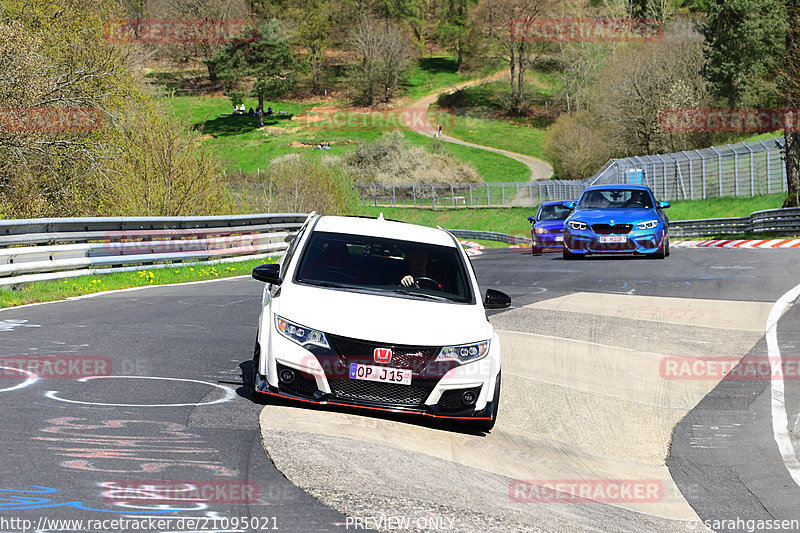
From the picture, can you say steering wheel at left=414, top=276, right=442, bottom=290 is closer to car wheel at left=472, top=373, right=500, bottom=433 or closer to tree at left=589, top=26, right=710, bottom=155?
car wheel at left=472, top=373, right=500, bottom=433

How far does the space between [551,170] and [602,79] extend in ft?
60.6

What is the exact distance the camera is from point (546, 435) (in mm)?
8352

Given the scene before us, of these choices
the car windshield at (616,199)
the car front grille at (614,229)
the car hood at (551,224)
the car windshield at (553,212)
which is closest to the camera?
the car front grille at (614,229)

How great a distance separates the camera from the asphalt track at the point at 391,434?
5102 mm

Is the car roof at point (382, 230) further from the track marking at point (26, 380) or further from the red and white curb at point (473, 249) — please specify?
the red and white curb at point (473, 249)

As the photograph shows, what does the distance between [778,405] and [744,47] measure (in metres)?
60.2

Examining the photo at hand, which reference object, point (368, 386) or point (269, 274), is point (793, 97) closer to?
point (269, 274)

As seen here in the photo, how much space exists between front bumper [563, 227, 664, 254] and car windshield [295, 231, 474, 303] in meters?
12.8
